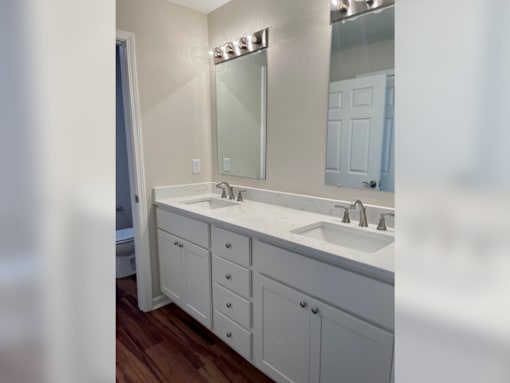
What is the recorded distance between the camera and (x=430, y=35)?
282 millimetres

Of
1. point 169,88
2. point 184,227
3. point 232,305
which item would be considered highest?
point 169,88

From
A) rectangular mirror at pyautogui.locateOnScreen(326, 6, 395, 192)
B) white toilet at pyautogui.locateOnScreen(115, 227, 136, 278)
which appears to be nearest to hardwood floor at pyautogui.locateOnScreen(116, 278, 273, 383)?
white toilet at pyautogui.locateOnScreen(115, 227, 136, 278)

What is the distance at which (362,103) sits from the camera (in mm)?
1611

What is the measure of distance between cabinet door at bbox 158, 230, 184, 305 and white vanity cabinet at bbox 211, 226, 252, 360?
413 millimetres

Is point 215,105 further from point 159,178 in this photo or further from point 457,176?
point 457,176

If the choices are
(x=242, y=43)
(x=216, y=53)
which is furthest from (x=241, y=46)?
(x=216, y=53)

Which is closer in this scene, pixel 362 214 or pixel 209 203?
pixel 362 214

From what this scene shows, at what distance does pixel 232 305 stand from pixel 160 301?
0.98 m

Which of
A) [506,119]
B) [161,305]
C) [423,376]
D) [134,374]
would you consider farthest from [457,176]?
[161,305]

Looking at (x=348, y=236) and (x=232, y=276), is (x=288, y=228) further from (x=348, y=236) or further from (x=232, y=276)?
(x=232, y=276)

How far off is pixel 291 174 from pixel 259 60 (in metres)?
0.84

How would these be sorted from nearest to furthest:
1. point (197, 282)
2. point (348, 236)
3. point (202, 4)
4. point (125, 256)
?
point (348, 236)
point (197, 282)
point (202, 4)
point (125, 256)

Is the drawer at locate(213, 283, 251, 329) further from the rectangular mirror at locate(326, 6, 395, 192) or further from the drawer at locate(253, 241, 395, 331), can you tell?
the rectangular mirror at locate(326, 6, 395, 192)

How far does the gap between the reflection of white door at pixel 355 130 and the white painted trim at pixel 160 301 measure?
165 cm
